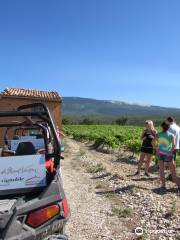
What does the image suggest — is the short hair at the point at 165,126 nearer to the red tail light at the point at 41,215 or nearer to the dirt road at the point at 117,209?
the dirt road at the point at 117,209

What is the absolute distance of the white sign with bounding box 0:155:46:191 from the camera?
13.5 feet

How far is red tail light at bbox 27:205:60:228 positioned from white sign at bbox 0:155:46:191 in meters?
0.45

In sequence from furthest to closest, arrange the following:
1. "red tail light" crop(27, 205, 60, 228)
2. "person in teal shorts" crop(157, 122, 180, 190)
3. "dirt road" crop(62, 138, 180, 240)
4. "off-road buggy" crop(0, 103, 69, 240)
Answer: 1. "person in teal shorts" crop(157, 122, 180, 190)
2. "dirt road" crop(62, 138, 180, 240)
3. "red tail light" crop(27, 205, 60, 228)
4. "off-road buggy" crop(0, 103, 69, 240)

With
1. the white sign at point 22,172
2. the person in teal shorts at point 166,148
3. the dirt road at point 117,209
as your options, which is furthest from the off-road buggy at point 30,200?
the person in teal shorts at point 166,148

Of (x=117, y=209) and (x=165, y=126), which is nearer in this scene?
(x=117, y=209)

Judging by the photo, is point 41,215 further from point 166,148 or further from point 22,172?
point 166,148

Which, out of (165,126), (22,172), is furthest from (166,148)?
(22,172)

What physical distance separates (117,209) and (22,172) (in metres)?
3.70

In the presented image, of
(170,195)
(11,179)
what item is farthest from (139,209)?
(11,179)

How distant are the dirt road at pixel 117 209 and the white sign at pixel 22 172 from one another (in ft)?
6.70

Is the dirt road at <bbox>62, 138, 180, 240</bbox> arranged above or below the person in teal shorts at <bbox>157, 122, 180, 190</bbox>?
below

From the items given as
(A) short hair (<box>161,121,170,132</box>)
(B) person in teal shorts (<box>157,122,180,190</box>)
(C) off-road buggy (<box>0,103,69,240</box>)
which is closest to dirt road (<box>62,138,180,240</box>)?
(B) person in teal shorts (<box>157,122,180,190</box>)

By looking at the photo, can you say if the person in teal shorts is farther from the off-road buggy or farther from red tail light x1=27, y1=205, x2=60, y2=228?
red tail light x1=27, y1=205, x2=60, y2=228

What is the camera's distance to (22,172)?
13.6ft
